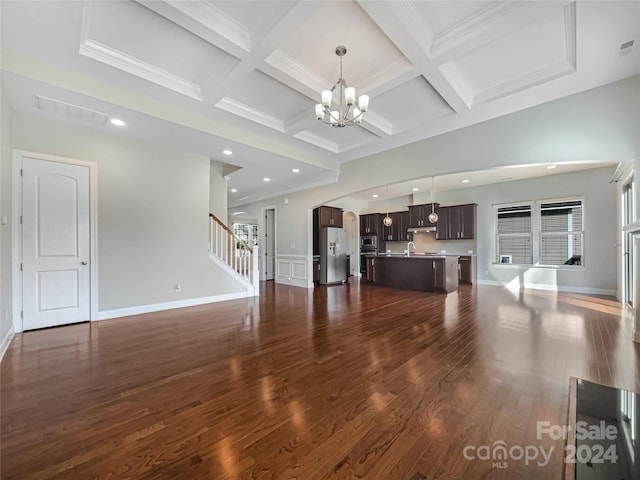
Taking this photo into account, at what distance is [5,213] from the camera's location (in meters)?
3.08

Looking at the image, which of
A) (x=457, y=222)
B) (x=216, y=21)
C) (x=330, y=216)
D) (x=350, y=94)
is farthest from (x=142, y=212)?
(x=457, y=222)

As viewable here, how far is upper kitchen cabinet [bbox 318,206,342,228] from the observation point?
28.3 ft

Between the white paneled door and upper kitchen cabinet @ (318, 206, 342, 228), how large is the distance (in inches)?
228

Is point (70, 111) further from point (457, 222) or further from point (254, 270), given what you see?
point (457, 222)

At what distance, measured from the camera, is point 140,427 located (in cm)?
173

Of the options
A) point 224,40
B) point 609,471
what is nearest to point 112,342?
point 224,40

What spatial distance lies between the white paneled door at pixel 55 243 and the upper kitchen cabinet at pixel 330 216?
578 centimetres

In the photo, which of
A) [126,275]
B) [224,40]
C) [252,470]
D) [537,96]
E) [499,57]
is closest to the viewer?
[252,470]

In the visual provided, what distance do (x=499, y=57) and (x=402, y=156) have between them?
236 centimetres

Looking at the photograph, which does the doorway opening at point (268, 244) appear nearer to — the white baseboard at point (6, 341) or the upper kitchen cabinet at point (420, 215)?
the upper kitchen cabinet at point (420, 215)

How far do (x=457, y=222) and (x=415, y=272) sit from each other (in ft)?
8.68

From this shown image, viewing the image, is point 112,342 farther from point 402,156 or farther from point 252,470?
point 402,156

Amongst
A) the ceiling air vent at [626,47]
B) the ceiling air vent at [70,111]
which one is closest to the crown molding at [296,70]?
the ceiling air vent at [70,111]

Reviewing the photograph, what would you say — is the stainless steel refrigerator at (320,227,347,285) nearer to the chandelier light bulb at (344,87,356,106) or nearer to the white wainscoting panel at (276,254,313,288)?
the white wainscoting panel at (276,254,313,288)
